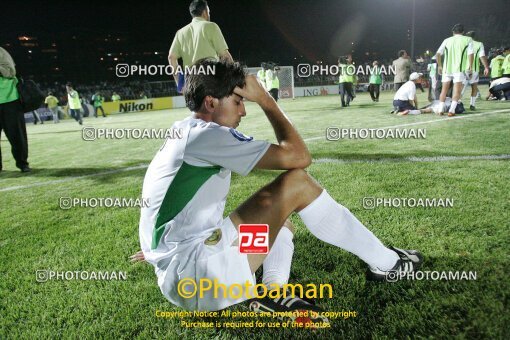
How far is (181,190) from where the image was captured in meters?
1.47

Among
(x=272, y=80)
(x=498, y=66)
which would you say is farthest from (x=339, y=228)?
(x=498, y=66)

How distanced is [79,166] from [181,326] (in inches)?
192

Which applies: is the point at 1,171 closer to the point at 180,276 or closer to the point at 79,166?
the point at 79,166

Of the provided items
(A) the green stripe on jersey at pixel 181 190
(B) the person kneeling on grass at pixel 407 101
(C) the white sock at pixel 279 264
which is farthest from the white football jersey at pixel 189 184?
(B) the person kneeling on grass at pixel 407 101

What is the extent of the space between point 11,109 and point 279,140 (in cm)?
552

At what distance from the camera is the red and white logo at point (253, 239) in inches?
58.5

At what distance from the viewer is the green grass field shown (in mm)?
1545

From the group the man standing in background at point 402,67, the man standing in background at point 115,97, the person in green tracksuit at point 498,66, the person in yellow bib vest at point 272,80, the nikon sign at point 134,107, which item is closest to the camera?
the man standing in background at point 402,67

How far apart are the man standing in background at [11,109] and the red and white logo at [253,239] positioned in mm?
5466

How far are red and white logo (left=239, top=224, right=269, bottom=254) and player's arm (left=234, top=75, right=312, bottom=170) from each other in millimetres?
280

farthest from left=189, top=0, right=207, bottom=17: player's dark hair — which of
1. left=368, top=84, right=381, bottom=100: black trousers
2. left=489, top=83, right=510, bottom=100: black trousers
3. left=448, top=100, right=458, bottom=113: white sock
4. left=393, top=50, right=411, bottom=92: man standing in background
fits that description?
left=368, top=84, right=381, bottom=100: black trousers

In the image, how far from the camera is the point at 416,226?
2340 mm

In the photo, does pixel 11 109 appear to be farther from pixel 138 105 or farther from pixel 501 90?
pixel 138 105

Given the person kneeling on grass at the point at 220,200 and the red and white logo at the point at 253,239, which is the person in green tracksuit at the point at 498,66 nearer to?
the person kneeling on grass at the point at 220,200
